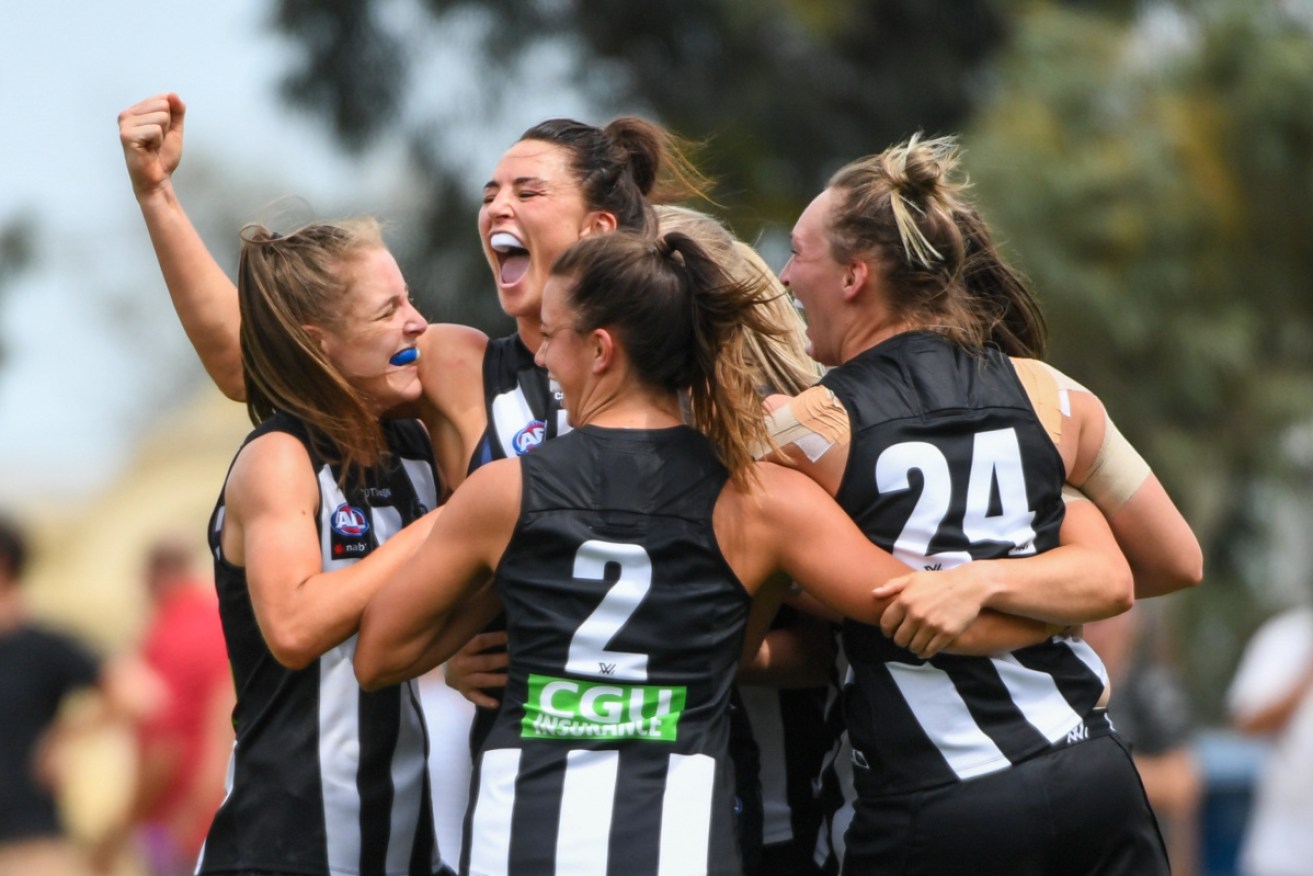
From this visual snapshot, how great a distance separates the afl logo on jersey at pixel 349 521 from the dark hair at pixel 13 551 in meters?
4.42

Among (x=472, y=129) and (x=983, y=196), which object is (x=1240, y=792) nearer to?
(x=983, y=196)

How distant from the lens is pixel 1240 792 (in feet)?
29.3

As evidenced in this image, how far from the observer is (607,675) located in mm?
3000

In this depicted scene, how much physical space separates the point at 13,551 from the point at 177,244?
4.01 m

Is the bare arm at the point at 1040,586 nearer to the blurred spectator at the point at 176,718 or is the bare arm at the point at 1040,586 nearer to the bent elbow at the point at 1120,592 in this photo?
the bent elbow at the point at 1120,592

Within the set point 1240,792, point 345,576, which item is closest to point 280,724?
point 345,576

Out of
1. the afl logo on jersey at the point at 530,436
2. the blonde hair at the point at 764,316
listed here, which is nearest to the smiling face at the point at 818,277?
the blonde hair at the point at 764,316

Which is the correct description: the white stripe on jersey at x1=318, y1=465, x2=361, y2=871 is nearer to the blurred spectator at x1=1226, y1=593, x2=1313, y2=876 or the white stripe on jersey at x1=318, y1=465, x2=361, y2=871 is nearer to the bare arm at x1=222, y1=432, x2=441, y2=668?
the bare arm at x1=222, y1=432, x2=441, y2=668

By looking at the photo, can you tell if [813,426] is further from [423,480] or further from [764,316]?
[423,480]

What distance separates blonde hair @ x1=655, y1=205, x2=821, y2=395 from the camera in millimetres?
3744

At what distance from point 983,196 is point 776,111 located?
373cm

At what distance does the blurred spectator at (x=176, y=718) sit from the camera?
8.25 m

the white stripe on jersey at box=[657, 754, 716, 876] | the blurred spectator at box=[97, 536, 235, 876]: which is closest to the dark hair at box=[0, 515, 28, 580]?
the blurred spectator at box=[97, 536, 235, 876]

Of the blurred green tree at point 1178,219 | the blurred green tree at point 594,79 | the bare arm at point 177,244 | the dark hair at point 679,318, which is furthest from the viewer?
the blurred green tree at point 594,79
